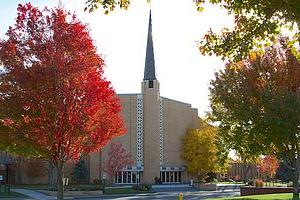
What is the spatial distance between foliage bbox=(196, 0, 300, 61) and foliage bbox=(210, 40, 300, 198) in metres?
13.7

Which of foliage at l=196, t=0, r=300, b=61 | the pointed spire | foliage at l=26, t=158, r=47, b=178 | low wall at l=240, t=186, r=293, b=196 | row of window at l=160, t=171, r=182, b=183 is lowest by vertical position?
low wall at l=240, t=186, r=293, b=196

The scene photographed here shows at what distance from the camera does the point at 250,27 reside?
871cm

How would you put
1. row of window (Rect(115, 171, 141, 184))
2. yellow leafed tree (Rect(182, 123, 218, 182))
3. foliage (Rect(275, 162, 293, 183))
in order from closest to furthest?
1. yellow leafed tree (Rect(182, 123, 218, 182))
2. row of window (Rect(115, 171, 141, 184))
3. foliage (Rect(275, 162, 293, 183))

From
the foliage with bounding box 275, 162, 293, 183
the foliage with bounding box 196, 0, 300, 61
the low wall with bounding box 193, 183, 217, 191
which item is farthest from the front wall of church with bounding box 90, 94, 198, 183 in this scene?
the foliage with bounding box 196, 0, 300, 61

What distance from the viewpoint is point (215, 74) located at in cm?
2603

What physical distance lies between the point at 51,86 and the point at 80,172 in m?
47.6

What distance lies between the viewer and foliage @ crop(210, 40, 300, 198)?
74.8 feet

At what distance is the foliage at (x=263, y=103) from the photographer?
22.8 m

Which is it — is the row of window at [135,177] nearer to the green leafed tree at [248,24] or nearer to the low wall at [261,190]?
the low wall at [261,190]

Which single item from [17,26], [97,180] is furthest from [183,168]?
[17,26]

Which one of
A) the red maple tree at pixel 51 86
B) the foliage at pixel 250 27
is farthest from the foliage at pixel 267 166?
the foliage at pixel 250 27

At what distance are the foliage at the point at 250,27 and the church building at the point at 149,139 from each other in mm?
56998

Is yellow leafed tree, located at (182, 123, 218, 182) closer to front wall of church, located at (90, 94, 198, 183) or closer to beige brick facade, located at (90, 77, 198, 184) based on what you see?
front wall of church, located at (90, 94, 198, 183)

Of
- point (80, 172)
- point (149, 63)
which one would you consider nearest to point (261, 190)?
point (80, 172)
